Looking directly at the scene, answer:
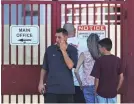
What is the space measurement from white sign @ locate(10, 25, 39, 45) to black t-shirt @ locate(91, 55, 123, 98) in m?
1.52

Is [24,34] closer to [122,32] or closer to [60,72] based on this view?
[60,72]

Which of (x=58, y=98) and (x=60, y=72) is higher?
(x=60, y=72)

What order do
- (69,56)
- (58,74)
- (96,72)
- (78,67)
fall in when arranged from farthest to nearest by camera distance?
(78,67)
(69,56)
(58,74)
(96,72)

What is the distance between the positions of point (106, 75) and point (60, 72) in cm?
65

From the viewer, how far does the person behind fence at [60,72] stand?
5480 millimetres

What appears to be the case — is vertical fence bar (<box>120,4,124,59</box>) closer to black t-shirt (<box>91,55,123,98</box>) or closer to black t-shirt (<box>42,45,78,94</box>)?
black t-shirt (<box>91,55,123,98</box>)

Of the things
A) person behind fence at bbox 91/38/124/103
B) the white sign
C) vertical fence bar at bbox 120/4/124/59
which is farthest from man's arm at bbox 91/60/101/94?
the white sign

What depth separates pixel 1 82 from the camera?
6.66 meters

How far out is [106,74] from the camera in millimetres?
5418

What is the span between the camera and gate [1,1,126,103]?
6625mm

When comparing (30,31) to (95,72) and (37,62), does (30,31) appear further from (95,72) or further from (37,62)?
(95,72)

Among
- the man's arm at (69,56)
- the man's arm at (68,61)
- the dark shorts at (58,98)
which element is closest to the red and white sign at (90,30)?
the man's arm at (69,56)

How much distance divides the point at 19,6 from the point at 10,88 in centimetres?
142

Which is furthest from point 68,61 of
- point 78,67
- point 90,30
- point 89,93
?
point 90,30
